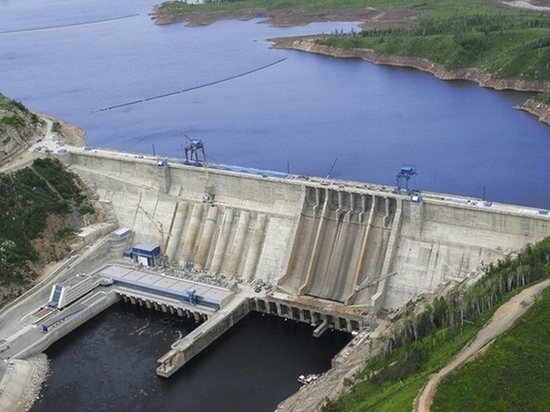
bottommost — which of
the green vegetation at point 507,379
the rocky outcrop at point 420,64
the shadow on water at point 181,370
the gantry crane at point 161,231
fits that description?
the shadow on water at point 181,370

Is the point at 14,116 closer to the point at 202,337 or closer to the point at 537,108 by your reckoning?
the point at 202,337

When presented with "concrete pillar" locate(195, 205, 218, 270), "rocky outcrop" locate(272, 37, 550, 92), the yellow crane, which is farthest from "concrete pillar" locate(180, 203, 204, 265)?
"rocky outcrop" locate(272, 37, 550, 92)

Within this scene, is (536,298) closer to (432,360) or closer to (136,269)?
(432,360)

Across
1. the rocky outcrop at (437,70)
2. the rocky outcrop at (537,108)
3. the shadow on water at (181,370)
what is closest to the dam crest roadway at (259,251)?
the shadow on water at (181,370)

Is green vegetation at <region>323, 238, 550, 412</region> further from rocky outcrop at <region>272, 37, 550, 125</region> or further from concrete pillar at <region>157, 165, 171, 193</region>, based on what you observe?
rocky outcrop at <region>272, 37, 550, 125</region>

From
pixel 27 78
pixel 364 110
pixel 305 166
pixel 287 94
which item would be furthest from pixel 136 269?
pixel 27 78

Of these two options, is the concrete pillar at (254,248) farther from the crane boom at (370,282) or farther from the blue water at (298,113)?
the blue water at (298,113)
